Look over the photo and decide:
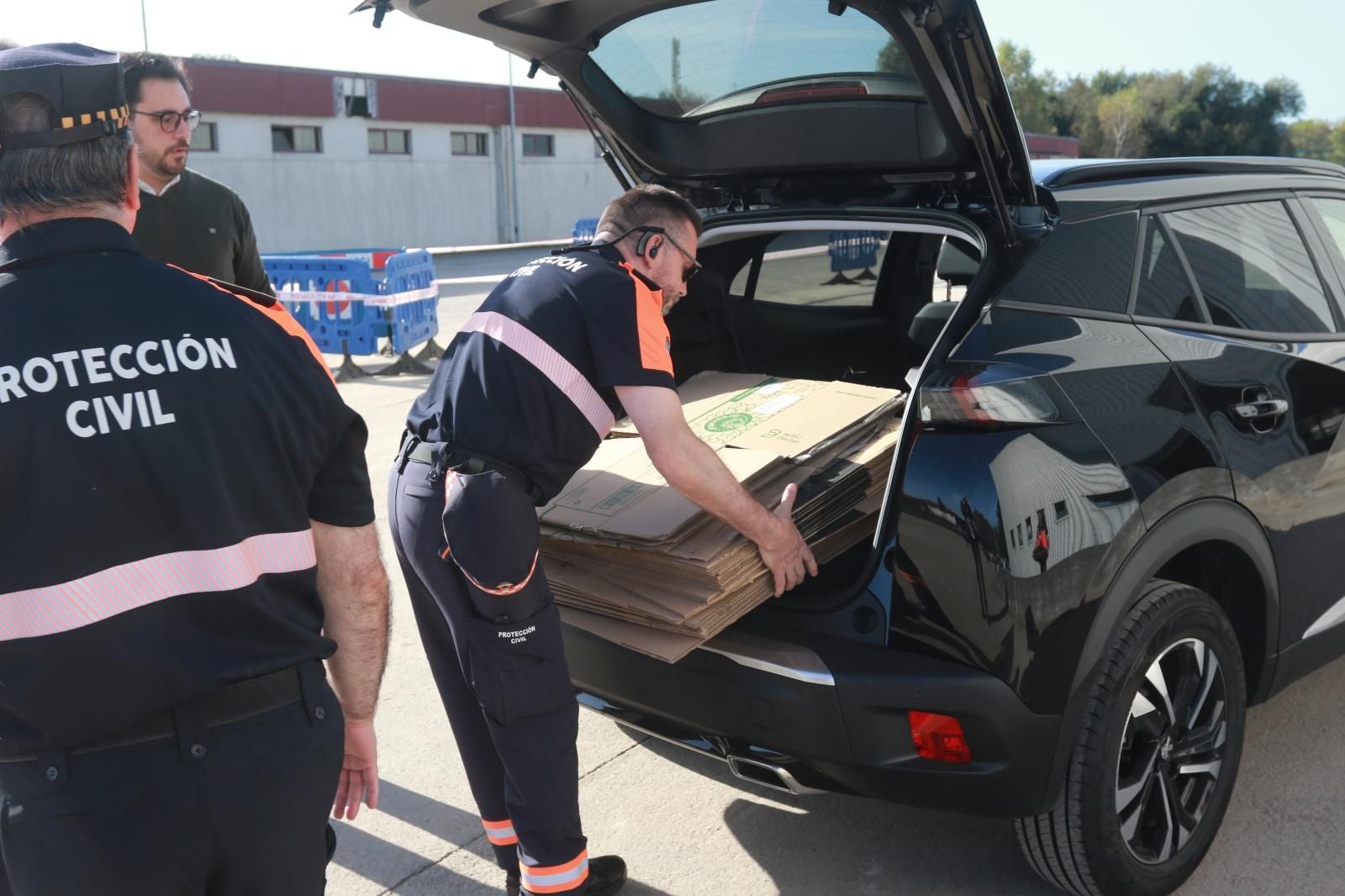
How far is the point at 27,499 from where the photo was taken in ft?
5.03

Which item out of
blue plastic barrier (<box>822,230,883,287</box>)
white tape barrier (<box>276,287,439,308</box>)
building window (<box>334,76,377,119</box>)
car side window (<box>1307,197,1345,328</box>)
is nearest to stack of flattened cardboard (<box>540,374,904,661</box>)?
blue plastic barrier (<box>822,230,883,287</box>)

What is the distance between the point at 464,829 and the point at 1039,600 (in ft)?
5.87

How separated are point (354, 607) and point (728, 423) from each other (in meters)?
1.56

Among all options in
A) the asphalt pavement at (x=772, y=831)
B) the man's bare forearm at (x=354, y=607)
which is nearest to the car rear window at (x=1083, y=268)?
the asphalt pavement at (x=772, y=831)

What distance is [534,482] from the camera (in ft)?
8.89

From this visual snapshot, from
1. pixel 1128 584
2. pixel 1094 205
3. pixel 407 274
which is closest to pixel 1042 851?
pixel 1128 584

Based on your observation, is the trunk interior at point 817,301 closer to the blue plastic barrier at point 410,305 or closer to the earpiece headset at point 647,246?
Answer: the earpiece headset at point 647,246

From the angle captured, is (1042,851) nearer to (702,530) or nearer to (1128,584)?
(1128,584)

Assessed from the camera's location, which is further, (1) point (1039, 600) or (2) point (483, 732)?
(2) point (483, 732)

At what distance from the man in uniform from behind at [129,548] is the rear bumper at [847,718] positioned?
116cm

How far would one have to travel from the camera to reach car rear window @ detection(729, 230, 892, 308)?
14.3 ft

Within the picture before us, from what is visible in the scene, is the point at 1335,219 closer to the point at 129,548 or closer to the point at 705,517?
the point at 705,517

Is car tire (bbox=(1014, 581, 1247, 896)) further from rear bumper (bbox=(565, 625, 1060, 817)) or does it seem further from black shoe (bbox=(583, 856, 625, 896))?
black shoe (bbox=(583, 856, 625, 896))

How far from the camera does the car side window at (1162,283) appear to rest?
115 inches
